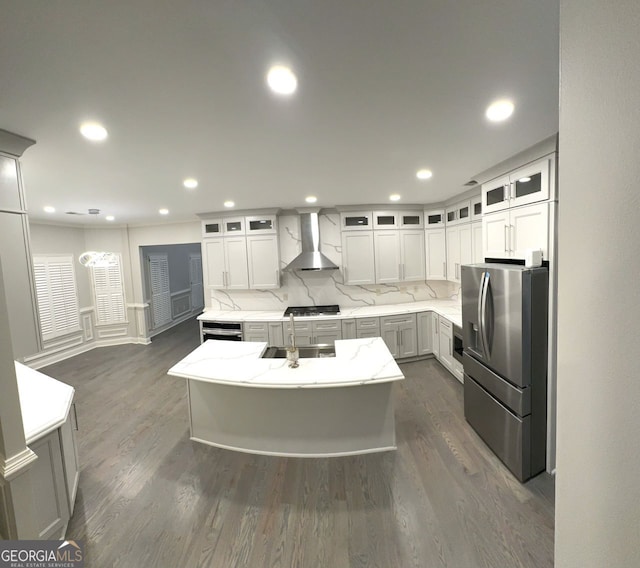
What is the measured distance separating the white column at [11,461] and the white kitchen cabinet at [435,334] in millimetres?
4488

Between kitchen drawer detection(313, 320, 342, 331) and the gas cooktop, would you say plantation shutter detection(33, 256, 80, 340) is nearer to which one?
the gas cooktop

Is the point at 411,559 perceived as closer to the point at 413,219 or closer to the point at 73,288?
the point at 413,219

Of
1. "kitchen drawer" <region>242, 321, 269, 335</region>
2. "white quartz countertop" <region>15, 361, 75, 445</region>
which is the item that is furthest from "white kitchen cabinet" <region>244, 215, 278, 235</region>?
"white quartz countertop" <region>15, 361, 75, 445</region>

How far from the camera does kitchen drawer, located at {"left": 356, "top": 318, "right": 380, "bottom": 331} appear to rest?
450 centimetres

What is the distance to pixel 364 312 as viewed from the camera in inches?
184

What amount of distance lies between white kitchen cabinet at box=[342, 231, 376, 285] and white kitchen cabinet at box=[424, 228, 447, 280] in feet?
3.26

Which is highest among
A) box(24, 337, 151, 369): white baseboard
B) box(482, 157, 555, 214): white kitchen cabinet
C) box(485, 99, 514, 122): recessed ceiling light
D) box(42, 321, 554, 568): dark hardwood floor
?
box(485, 99, 514, 122): recessed ceiling light

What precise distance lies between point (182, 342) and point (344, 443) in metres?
5.03

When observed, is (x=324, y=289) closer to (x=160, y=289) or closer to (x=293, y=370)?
(x=293, y=370)

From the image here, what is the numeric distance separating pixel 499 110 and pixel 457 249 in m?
2.90

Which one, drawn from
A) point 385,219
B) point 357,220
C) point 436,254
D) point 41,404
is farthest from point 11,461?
point 436,254

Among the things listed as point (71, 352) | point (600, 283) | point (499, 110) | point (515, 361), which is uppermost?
point (499, 110)

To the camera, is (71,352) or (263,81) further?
(71,352)

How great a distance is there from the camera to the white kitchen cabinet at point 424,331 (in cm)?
Answer: 464
